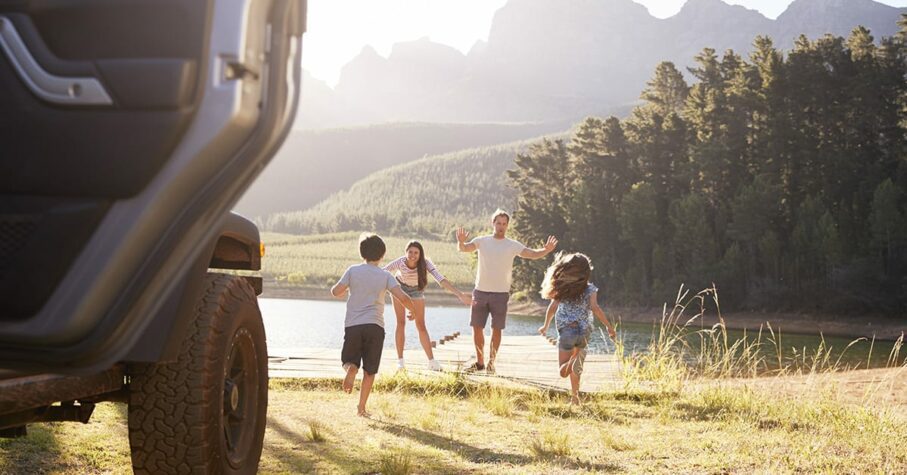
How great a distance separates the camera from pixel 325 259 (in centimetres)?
10400

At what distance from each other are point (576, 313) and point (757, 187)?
48.8m

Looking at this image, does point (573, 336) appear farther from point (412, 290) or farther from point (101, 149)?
point (101, 149)

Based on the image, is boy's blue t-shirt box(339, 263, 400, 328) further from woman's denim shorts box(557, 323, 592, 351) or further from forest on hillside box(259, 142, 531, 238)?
forest on hillside box(259, 142, 531, 238)

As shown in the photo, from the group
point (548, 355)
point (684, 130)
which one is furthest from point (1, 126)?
point (684, 130)

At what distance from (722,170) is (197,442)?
191 ft

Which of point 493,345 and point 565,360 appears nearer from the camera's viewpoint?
point 565,360

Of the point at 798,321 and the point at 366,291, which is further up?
the point at 366,291

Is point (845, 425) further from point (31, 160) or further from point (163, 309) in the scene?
point (31, 160)

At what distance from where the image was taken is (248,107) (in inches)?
75.8

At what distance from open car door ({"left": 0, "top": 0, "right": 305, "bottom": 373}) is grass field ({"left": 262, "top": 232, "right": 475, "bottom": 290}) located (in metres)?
68.9

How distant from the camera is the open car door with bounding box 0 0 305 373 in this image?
1.86 m

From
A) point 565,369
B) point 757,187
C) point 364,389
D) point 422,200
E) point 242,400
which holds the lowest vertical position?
point 364,389

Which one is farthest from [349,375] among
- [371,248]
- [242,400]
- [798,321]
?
[798,321]

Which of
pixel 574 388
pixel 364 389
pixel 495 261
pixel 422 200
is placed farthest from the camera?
pixel 422 200
